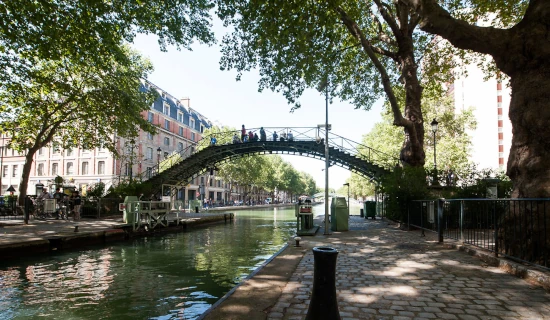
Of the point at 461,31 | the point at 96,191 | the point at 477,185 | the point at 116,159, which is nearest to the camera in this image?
the point at 461,31

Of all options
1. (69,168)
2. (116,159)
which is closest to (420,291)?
(116,159)

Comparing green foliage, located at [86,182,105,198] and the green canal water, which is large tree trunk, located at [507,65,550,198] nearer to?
the green canal water

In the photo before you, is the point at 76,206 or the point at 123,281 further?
the point at 76,206

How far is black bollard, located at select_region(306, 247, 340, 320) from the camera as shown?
3055 millimetres

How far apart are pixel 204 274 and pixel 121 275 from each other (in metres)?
2.10

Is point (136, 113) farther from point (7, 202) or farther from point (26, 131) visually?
point (7, 202)

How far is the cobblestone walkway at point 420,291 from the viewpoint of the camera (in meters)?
Result: 3.98

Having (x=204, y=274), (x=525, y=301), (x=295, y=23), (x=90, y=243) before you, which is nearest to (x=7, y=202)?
(x=90, y=243)

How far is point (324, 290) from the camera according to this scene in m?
3.11

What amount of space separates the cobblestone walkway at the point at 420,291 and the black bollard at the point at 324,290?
2.86 ft

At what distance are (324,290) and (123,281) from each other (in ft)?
21.2

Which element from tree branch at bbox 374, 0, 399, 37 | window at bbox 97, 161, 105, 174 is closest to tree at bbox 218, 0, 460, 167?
tree branch at bbox 374, 0, 399, 37

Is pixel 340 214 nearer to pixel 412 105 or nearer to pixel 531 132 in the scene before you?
pixel 412 105

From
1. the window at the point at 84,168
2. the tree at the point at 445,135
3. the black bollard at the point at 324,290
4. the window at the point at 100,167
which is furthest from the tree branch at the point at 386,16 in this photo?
the window at the point at 84,168
